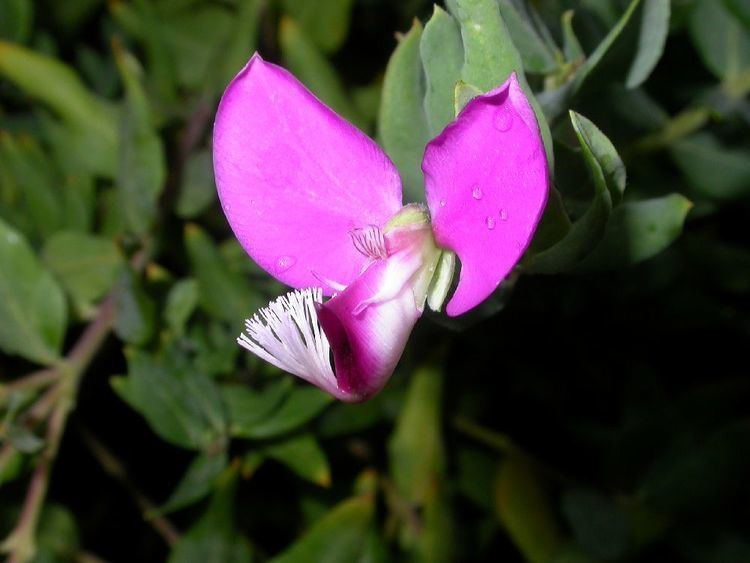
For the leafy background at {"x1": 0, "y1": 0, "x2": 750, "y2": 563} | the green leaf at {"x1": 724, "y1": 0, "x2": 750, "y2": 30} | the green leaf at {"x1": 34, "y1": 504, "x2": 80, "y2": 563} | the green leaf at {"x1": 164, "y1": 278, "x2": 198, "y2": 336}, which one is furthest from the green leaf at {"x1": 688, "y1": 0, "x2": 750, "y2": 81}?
the green leaf at {"x1": 34, "y1": 504, "x2": 80, "y2": 563}

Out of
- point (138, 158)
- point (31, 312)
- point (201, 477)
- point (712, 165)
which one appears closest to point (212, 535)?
point (201, 477)

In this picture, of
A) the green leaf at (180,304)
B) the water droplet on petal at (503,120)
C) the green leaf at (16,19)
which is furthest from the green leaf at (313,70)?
the water droplet on petal at (503,120)

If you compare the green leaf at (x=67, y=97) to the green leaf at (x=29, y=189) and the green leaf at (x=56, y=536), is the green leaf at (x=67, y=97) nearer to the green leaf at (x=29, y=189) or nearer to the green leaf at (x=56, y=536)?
the green leaf at (x=29, y=189)

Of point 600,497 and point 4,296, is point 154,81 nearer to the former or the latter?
point 4,296

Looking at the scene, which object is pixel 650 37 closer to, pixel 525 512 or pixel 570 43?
pixel 570 43

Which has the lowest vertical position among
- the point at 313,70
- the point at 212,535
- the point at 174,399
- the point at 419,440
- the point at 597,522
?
the point at 597,522

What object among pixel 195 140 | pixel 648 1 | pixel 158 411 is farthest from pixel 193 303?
pixel 648 1

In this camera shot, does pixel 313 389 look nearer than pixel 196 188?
Yes
